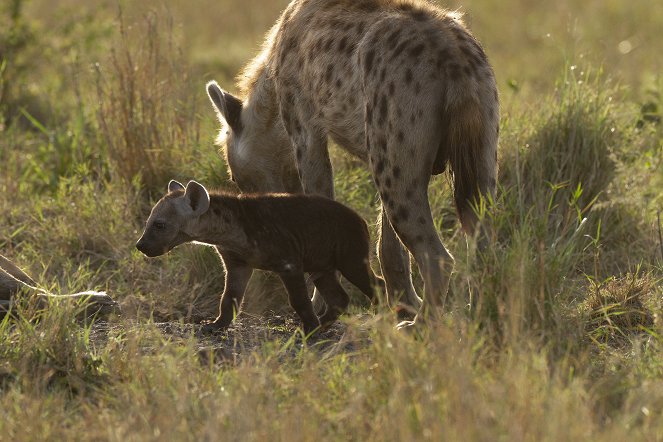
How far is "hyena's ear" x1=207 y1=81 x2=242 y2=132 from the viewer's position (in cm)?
551

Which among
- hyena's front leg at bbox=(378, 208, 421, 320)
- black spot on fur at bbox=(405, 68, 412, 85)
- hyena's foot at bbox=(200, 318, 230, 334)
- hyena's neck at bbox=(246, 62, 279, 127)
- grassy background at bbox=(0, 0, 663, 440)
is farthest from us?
hyena's neck at bbox=(246, 62, 279, 127)

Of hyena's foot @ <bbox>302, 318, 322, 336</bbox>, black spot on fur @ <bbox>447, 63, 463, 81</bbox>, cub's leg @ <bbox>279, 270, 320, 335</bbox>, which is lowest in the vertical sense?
hyena's foot @ <bbox>302, 318, 322, 336</bbox>

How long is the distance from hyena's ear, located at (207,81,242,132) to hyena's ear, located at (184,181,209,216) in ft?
3.40

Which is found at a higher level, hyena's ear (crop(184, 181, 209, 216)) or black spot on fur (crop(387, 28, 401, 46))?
black spot on fur (crop(387, 28, 401, 46))

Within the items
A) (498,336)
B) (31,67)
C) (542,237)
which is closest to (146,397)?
(498,336)

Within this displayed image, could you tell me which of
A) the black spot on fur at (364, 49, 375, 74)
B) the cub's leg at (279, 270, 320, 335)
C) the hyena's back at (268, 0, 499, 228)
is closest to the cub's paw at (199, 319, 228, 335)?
the cub's leg at (279, 270, 320, 335)

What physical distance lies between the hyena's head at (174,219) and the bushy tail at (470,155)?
3.11 ft

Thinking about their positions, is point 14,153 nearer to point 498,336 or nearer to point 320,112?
point 320,112

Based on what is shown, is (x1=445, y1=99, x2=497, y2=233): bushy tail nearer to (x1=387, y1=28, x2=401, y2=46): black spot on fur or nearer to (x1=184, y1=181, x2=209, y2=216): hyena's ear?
(x1=387, y1=28, x2=401, y2=46): black spot on fur

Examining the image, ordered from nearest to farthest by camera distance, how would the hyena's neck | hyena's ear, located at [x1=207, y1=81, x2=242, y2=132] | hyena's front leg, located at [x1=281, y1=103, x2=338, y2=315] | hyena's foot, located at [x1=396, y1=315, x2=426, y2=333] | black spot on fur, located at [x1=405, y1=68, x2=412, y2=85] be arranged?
hyena's foot, located at [x1=396, y1=315, x2=426, y2=333] → black spot on fur, located at [x1=405, y1=68, x2=412, y2=85] → hyena's front leg, located at [x1=281, y1=103, x2=338, y2=315] → the hyena's neck → hyena's ear, located at [x1=207, y1=81, x2=242, y2=132]

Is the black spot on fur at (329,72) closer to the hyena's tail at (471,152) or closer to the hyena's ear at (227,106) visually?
the hyena's tail at (471,152)

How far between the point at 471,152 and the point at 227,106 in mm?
1667

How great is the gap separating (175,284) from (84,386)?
1584mm

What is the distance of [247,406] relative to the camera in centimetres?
328
